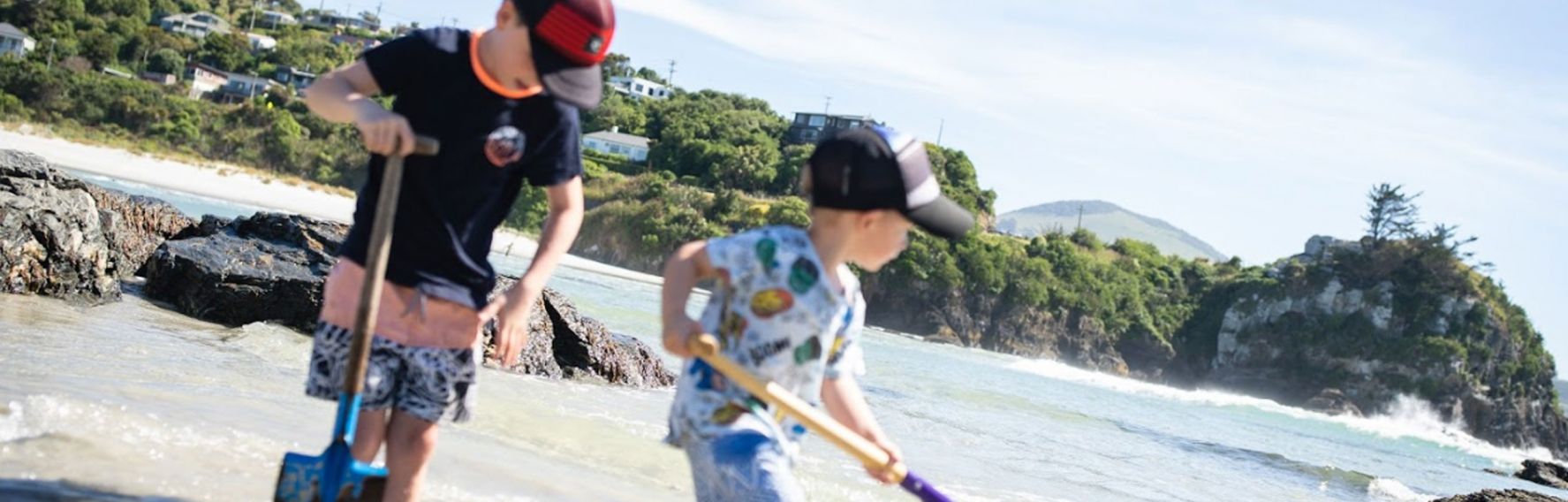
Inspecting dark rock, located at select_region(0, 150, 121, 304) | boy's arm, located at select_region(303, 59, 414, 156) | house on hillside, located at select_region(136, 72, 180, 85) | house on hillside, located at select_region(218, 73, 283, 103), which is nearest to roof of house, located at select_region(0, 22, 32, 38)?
house on hillside, located at select_region(136, 72, 180, 85)

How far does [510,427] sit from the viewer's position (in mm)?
6137

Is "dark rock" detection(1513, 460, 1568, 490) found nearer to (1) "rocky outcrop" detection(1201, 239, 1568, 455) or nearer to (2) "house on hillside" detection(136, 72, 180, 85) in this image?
(1) "rocky outcrop" detection(1201, 239, 1568, 455)

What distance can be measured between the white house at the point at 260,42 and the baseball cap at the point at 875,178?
102 metres

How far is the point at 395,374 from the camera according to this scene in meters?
2.71

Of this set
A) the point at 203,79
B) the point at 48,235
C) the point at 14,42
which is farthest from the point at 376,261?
the point at 203,79

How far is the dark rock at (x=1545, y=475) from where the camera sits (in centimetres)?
2981

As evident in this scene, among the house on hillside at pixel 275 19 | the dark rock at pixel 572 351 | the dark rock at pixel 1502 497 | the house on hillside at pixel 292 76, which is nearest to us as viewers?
the dark rock at pixel 572 351

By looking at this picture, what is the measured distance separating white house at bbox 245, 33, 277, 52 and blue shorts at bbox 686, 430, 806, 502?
102 meters

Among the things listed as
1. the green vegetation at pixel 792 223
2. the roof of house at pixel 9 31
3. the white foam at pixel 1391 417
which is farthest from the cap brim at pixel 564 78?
the roof of house at pixel 9 31

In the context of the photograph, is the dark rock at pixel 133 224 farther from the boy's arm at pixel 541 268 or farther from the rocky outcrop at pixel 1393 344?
the rocky outcrop at pixel 1393 344

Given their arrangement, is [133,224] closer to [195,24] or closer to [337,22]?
[195,24]

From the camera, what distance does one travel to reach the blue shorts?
2438 millimetres

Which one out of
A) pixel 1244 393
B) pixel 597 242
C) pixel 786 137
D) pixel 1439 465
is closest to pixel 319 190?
pixel 597 242

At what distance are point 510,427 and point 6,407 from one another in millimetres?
2506
